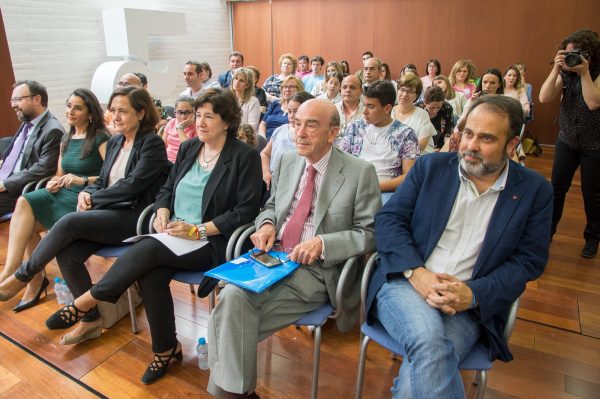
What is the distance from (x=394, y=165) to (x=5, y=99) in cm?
444

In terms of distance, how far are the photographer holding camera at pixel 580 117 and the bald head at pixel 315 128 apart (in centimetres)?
190

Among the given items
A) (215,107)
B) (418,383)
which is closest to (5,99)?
(215,107)

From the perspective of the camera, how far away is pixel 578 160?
3090 millimetres

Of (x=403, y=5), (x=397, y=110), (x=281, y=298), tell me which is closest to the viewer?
(x=281, y=298)

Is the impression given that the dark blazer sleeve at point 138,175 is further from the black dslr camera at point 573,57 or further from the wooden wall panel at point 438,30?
the wooden wall panel at point 438,30

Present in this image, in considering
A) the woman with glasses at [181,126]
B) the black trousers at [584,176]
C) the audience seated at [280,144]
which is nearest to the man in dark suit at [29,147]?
the woman with glasses at [181,126]

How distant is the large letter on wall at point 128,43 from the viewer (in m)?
6.13

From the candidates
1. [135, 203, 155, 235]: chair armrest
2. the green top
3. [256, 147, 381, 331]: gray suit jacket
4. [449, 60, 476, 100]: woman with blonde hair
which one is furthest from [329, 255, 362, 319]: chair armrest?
[449, 60, 476, 100]: woman with blonde hair

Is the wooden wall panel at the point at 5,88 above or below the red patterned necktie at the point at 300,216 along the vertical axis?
above

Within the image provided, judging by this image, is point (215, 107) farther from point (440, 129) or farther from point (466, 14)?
point (466, 14)

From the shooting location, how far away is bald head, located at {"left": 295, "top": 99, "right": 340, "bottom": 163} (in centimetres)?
193

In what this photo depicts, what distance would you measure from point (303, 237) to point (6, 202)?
2308mm

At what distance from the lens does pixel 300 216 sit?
1.97 meters

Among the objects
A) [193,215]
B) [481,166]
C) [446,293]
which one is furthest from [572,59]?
[193,215]
